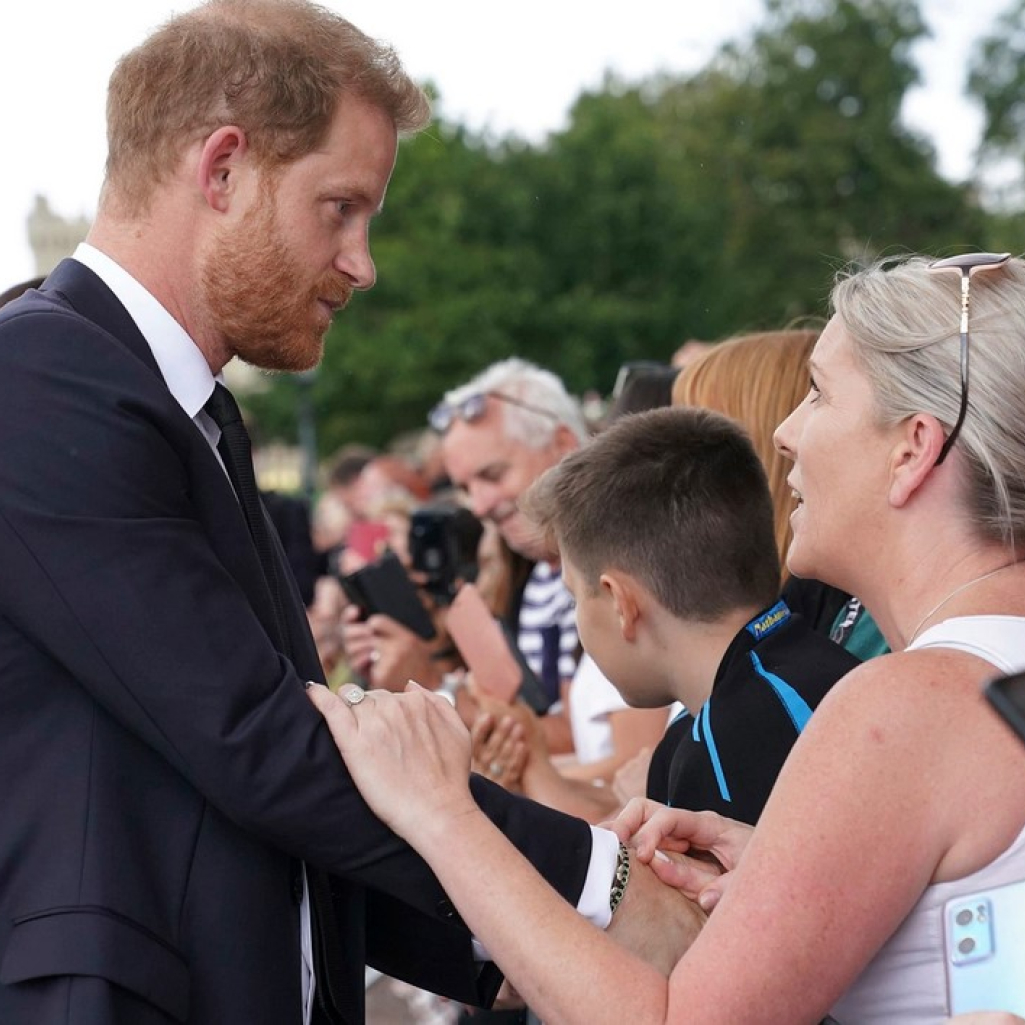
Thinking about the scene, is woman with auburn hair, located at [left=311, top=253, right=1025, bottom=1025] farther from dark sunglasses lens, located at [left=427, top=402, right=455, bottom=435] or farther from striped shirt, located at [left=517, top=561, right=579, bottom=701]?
dark sunglasses lens, located at [left=427, top=402, right=455, bottom=435]

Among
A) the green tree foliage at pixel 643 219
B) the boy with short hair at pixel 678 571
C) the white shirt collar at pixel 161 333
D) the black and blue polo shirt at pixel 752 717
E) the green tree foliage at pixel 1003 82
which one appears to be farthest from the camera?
the green tree foliage at pixel 643 219

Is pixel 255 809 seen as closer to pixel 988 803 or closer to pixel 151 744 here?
pixel 151 744

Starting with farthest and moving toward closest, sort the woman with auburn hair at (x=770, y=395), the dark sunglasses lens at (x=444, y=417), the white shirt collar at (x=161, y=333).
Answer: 1. the dark sunglasses lens at (x=444, y=417)
2. the woman with auburn hair at (x=770, y=395)
3. the white shirt collar at (x=161, y=333)

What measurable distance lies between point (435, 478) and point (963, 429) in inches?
372

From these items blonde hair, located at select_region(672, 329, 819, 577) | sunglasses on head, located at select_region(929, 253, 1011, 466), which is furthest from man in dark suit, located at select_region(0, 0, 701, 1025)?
blonde hair, located at select_region(672, 329, 819, 577)

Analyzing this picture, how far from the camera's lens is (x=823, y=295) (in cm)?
302

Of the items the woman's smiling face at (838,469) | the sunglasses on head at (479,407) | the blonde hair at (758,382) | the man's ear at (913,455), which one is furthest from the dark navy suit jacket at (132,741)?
the sunglasses on head at (479,407)

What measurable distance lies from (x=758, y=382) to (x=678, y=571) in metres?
1.15

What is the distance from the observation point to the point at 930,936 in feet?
6.37

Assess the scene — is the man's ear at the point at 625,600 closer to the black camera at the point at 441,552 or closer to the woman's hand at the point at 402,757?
the woman's hand at the point at 402,757

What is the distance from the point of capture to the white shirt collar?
7.72 ft

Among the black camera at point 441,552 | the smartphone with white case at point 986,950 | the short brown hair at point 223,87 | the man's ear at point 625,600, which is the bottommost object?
the smartphone with white case at point 986,950

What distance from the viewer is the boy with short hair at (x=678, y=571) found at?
9.33 feet

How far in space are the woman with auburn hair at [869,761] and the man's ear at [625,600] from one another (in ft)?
1.93
